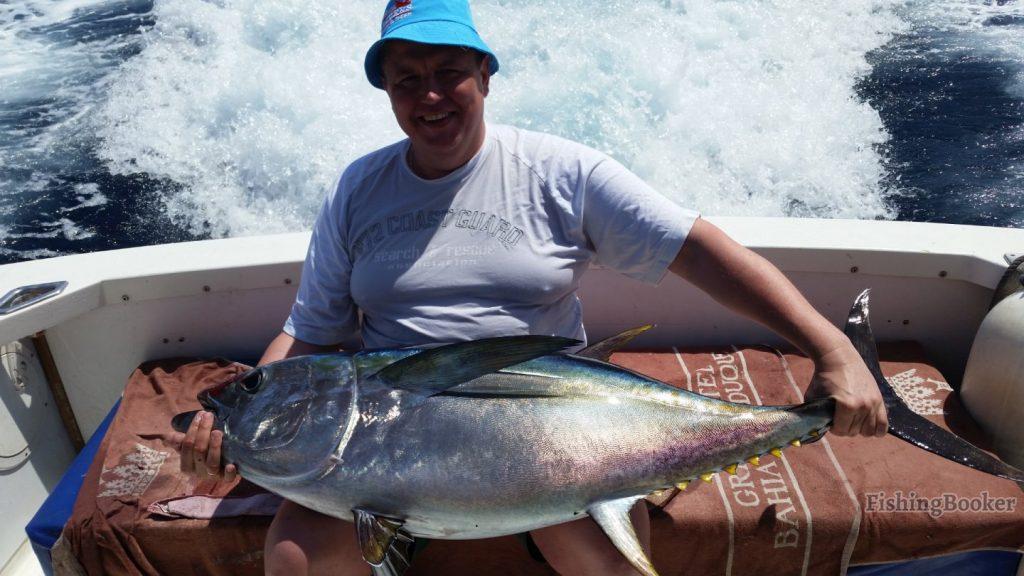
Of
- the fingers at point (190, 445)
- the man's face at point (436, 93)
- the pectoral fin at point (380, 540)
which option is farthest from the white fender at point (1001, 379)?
the fingers at point (190, 445)

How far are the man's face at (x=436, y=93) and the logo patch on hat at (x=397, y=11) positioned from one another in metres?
0.04

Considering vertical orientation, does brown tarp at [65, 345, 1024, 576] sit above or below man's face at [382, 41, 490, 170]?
below

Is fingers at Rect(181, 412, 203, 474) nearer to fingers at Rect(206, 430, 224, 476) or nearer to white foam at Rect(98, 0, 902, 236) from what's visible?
Answer: fingers at Rect(206, 430, 224, 476)

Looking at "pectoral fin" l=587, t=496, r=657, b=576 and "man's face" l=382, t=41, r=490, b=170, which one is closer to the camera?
"pectoral fin" l=587, t=496, r=657, b=576

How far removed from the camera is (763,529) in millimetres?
1841

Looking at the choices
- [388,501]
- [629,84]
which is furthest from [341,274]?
[629,84]

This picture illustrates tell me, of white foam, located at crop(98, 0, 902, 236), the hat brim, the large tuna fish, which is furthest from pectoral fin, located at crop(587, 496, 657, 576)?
white foam, located at crop(98, 0, 902, 236)

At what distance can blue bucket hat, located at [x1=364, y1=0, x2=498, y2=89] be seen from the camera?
1547 millimetres

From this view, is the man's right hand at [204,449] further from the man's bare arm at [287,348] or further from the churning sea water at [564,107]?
the churning sea water at [564,107]

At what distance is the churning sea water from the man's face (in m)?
3.81

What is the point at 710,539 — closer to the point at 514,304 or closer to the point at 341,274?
the point at 514,304

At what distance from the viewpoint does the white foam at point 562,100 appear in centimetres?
560

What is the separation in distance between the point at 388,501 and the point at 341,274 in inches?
23.9

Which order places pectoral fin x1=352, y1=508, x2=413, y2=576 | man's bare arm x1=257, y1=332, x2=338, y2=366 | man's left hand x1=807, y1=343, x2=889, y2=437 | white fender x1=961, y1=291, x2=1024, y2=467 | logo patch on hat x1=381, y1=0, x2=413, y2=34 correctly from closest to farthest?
pectoral fin x1=352, y1=508, x2=413, y2=576 → man's left hand x1=807, y1=343, x2=889, y2=437 → logo patch on hat x1=381, y1=0, x2=413, y2=34 → man's bare arm x1=257, y1=332, x2=338, y2=366 → white fender x1=961, y1=291, x2=1024, y2=467
